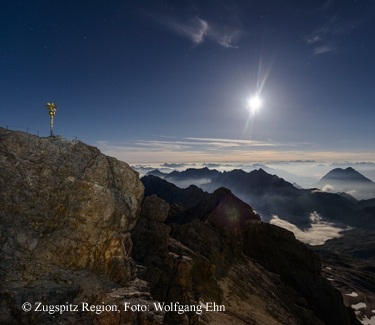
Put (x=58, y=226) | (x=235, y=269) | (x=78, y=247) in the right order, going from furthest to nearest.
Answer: (x=235, y=269)
(x=58, y=226)
(x=78, y=247)

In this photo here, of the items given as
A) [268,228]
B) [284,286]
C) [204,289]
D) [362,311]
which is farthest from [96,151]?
[362,311]

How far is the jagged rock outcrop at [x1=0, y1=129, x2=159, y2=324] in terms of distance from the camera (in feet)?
81.7

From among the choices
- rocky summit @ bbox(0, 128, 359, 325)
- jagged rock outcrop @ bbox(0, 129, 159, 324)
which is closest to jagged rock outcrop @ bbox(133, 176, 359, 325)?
rocky summit @ bbox(0, 128, 359, 325)

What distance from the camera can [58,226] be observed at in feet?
96.4

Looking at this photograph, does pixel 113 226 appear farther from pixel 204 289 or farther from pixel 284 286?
pixel 284 286

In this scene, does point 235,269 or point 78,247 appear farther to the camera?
point 235,269

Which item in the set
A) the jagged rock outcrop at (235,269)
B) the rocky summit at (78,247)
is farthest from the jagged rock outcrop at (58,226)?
the jagged rock outcrop at (235,269)

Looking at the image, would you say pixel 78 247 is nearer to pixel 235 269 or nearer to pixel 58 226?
pixel 58 226

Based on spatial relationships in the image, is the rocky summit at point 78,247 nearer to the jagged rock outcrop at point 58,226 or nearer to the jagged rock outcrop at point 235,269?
the jagged rock outcrop at point 58,226

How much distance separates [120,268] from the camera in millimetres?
31156

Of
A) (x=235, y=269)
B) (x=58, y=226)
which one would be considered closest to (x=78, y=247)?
(x=58, y=226)

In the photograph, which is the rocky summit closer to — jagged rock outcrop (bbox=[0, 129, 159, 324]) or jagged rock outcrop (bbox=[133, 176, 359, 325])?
jagged rock outcrop (bbox=[0, 129, 159, 324])

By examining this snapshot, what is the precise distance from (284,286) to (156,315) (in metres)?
72.4

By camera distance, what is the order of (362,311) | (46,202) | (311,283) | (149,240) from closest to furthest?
(46,202) → (149,240) → (311,283) → (362,311)
